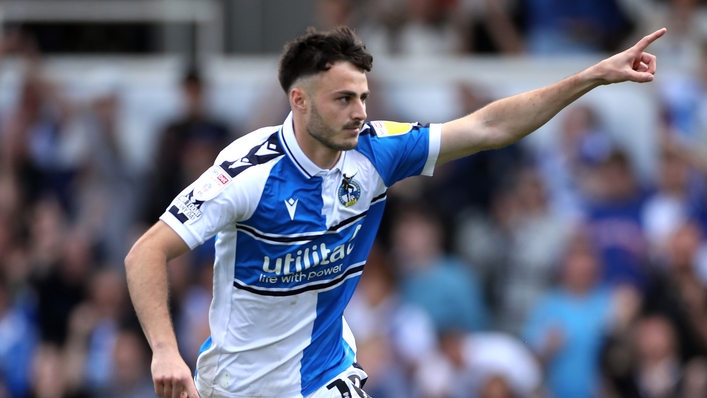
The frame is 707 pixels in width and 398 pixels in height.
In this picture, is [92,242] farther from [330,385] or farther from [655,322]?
[330,385]

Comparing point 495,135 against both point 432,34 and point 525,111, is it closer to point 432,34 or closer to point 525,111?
point 525,111

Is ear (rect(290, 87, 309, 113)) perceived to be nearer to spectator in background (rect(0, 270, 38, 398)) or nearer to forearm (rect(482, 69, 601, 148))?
forearm (rect(482, 69, 601, 148))

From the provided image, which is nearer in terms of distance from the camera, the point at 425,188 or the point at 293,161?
the point at 293,161

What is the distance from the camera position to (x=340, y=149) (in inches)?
228

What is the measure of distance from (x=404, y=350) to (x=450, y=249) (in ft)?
4.15

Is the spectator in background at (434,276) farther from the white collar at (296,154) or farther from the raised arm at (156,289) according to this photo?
the raised arm at (156,289)

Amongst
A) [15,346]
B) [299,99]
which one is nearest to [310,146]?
[299,99]

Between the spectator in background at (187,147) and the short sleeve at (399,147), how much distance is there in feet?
19.4

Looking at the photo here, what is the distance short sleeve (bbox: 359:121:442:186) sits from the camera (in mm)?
6133

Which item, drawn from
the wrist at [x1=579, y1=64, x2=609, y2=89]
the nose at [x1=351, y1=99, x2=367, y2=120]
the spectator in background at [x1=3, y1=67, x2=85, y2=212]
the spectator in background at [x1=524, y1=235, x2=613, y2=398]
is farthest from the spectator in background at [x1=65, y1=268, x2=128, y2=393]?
the wrist at [x1=579, y1=64, x2=609, y2=89]

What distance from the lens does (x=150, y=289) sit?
17.7 feet

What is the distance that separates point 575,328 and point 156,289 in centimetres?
570

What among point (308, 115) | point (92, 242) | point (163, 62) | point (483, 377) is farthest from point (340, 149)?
point (163, 62)

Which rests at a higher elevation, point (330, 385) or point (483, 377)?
point (330, 385)
